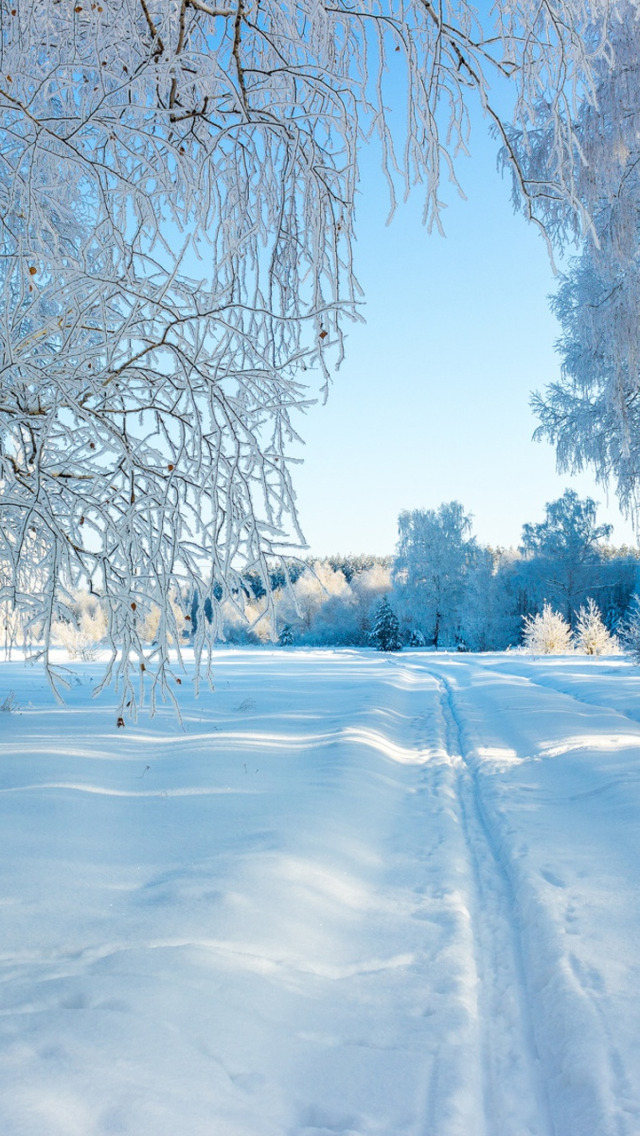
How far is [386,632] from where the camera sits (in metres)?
34.0

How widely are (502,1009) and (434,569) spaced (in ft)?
129

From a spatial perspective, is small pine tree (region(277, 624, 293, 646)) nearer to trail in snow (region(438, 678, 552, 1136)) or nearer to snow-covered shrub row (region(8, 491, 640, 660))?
snow-covered shrub row (region(8, 491, 640, 660))

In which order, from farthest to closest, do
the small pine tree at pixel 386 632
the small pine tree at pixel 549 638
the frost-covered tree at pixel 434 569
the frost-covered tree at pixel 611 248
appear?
1. the frost-covered tree at pixel 434 569
2. the small pine tree at pixel 386 632
3. the small pine tree at pixel 549 638
4. the frost-covered tree at pixel 611 248

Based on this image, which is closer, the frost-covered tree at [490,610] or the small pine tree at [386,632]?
the small pine tree at [386,632]

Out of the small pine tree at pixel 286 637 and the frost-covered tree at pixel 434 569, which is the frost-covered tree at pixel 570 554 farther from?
the small pine tree at pixel 286 637

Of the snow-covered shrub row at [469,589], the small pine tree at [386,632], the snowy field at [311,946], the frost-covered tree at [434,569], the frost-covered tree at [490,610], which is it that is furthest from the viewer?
the frost-covered tree at [434,569]

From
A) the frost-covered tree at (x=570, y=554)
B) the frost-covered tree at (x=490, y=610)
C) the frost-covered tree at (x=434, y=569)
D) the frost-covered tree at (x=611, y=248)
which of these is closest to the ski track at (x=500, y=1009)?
the frost-covered tree at (x=611, y=248)

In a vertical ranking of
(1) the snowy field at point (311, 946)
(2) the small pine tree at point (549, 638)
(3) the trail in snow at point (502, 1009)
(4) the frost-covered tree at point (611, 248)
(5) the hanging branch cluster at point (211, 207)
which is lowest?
(3) the trail in snow at point (502, 1009)

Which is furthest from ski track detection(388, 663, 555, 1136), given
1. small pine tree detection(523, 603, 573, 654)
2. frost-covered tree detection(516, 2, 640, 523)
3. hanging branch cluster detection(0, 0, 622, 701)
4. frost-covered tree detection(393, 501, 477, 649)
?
frost-covered tree detection(393, 501, 477, 649)

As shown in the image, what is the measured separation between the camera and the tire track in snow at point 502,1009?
1665 millimetres

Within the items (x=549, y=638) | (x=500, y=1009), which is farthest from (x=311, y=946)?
(x=549, y=638)

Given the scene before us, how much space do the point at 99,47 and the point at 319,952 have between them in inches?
124

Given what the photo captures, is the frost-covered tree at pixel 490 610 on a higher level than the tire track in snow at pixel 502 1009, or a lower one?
higher

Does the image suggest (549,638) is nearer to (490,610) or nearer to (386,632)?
(386,632)
